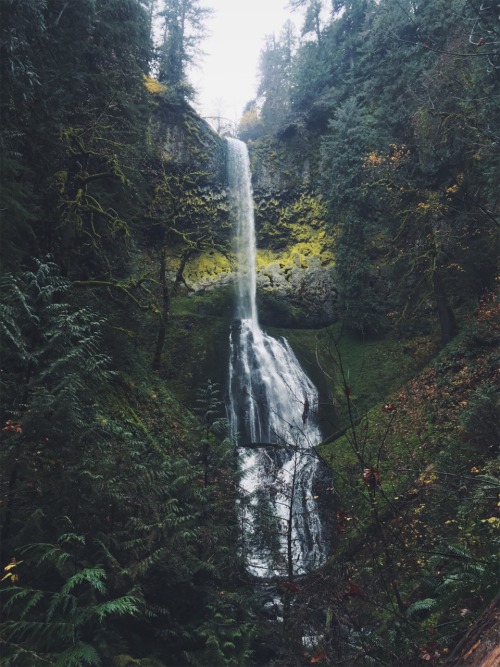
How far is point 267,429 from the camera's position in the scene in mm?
14070

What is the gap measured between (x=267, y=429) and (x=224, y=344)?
451 cm

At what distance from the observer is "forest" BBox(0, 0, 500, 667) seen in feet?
12.9

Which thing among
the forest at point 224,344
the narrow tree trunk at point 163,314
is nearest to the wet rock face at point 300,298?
the forest at point 224,344

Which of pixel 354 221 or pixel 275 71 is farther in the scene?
pixel 275 71

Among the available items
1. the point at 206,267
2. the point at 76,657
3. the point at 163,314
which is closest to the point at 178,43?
the point at 206,267

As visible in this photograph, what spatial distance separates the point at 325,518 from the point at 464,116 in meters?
11.9

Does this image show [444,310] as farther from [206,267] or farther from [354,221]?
[206,267]

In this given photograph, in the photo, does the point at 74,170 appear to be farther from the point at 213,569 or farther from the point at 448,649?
the point at 448,649

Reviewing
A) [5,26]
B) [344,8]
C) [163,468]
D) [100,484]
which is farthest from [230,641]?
[344,8]

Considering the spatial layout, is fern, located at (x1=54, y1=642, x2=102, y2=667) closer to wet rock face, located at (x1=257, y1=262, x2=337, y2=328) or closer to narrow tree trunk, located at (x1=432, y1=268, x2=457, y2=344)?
narrow tree trunk, located at (x1=432, y1=268, x2=457, y2=344)

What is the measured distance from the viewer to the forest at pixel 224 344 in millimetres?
3936

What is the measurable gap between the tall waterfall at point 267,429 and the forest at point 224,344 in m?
0.51

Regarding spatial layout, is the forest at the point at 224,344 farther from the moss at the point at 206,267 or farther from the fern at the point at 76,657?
the moss at the point at 206,267

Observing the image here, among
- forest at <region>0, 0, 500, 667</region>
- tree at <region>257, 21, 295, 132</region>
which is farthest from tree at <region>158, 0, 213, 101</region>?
tree at <region>257, 21, 295, 132</region>
